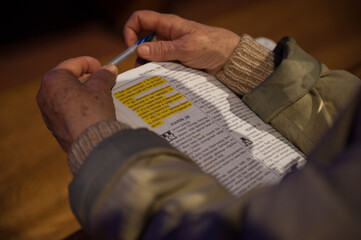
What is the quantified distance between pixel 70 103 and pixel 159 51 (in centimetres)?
25

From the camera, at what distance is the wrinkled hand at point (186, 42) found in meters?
0.64

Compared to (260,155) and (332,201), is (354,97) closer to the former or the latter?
(332,201)

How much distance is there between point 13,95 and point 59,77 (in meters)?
0.79

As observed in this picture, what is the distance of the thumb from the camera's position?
0.62 meters

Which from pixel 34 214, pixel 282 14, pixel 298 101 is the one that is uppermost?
pixel 298 101

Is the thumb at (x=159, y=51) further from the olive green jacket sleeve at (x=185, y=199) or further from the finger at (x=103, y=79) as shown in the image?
the olive green jacket sleeve at (x=185, y=199)

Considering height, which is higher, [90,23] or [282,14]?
[90,23]

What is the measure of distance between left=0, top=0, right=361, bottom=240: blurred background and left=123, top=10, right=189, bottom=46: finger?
1.64 feet

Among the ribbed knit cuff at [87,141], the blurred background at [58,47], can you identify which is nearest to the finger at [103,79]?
the ribbed knit cuff at [87,141]

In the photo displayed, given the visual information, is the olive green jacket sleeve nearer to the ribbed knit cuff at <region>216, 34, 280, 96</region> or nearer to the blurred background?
the ribbed knit cuff at <region>216, 34, 280, 96</region>

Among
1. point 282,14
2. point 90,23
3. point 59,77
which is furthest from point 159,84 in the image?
point 282,14

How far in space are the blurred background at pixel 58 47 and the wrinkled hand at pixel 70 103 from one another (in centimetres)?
43

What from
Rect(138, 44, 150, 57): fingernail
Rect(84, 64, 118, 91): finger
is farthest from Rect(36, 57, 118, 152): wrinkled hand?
Rect(138, 44, 150, 57): fingernail

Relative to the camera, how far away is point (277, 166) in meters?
0.51
